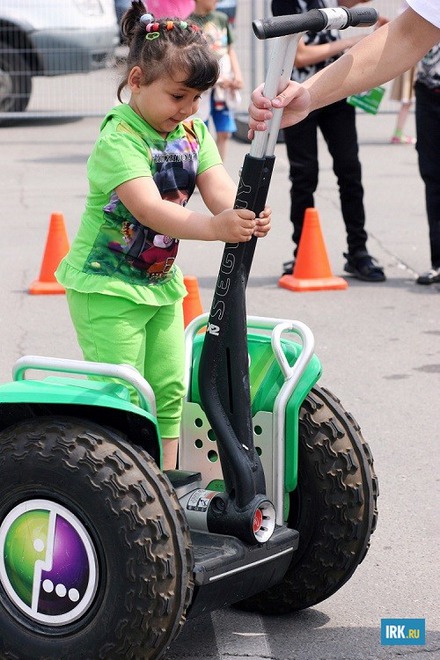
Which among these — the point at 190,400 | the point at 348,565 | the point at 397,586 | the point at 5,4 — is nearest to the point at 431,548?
the point at 397,586

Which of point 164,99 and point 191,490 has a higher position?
point 164,99

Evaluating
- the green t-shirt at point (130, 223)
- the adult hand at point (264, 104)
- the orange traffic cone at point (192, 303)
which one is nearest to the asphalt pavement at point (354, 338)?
the orange traffic cone at point (192, 303)

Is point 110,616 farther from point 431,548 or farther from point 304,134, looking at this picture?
point 304,134

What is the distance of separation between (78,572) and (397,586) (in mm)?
1169

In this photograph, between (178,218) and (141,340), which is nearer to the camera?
(178,218)

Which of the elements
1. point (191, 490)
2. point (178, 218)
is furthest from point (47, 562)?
point (178, 218)

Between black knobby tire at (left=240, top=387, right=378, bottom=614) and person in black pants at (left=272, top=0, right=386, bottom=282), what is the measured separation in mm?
4106

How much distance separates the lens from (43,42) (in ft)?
46.3

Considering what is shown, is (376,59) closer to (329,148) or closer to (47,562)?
(47,562)

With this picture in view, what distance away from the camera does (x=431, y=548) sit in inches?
162

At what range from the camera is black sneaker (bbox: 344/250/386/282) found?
7906 mm

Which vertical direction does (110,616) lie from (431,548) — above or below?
above

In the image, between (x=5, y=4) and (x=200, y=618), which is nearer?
(x=200, y=618)

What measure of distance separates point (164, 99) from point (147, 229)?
1.16 ft
